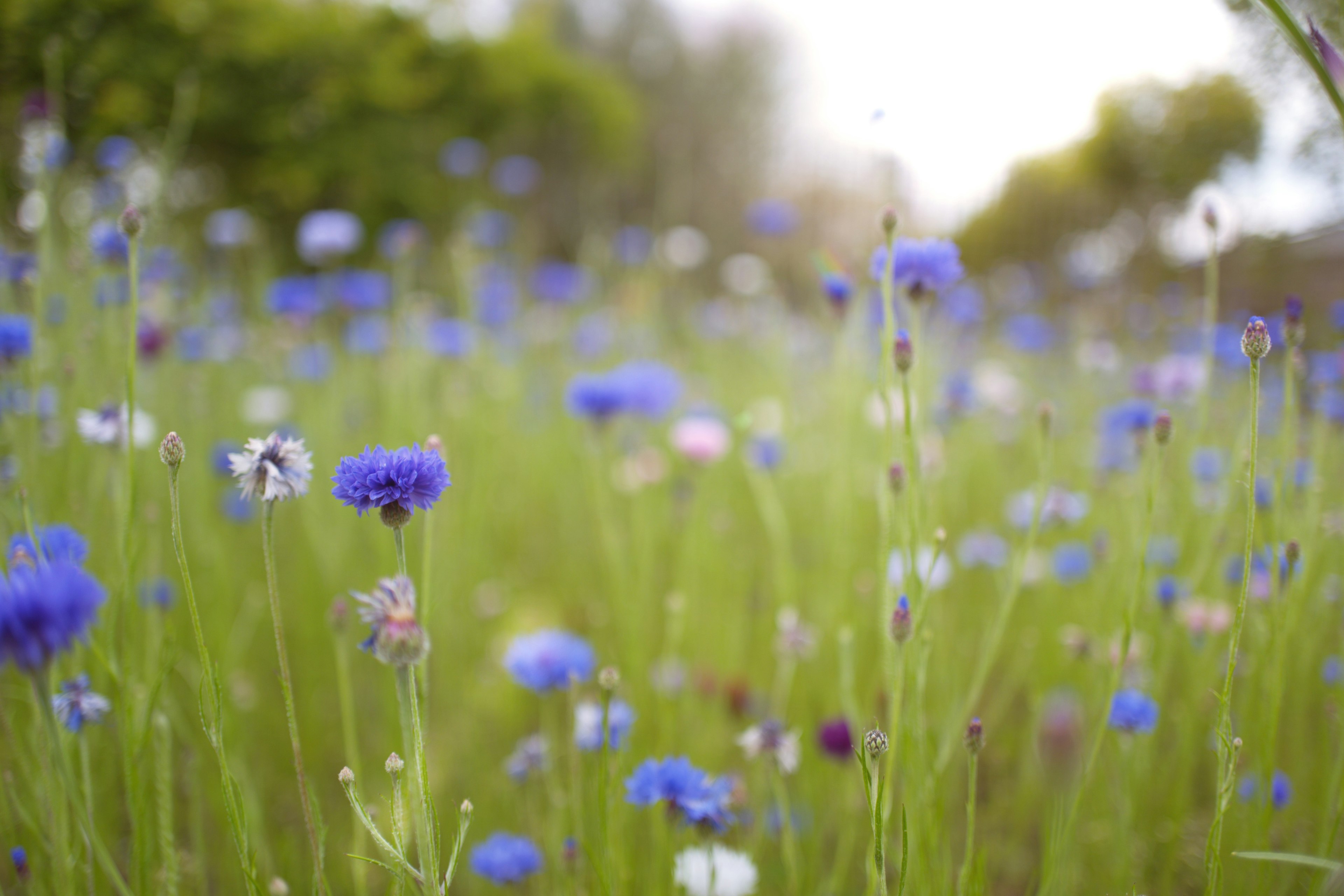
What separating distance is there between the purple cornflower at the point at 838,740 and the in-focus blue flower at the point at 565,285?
2.56 metres

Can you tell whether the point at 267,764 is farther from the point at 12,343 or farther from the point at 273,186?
the point at 273,186

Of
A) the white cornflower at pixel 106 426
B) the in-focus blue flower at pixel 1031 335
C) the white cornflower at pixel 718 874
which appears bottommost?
the white cornflower at pixel 718 874

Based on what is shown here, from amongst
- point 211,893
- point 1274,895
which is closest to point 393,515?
point 211,893

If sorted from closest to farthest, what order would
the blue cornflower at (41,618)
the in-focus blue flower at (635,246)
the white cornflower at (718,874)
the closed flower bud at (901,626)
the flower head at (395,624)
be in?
the blue cornflower at (41,618) → the flower head at (395,624) → the closed flower bud at (901,626) → the white cornflower at (718,874) → the in-focus blue flower at (635,246)

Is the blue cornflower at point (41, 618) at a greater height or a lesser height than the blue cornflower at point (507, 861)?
greater

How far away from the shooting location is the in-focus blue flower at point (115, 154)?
208 centimetres

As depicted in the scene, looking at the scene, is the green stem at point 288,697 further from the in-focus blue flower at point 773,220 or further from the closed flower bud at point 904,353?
the in-focus blue flower at point 773,220

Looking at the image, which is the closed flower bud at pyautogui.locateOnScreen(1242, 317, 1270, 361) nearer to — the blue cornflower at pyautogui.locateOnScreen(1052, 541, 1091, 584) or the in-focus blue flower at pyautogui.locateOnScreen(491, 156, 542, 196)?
the blue cornflower at pyautogui.locateOnScreen(1052, 541, 1091, 584)

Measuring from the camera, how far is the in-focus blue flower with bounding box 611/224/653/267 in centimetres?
357

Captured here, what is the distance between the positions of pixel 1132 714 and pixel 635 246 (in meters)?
3.16

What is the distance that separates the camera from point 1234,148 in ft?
4.32

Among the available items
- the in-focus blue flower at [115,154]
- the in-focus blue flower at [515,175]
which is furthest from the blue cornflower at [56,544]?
the in-focus blue flower at [515,175]

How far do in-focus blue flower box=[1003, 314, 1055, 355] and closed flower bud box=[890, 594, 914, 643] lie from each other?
8.90 ft

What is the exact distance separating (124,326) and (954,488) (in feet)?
6.23
